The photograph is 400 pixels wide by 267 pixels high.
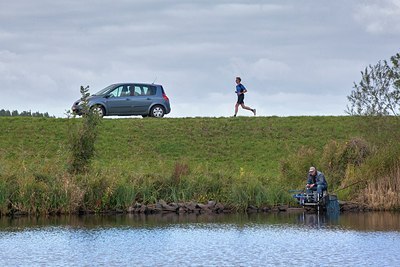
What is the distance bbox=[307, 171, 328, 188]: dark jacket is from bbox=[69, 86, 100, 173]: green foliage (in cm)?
793

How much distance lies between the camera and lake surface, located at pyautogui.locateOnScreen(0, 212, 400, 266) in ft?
78.4

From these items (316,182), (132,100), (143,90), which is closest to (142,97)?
(143,90)

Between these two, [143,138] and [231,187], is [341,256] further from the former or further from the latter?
[143,138]

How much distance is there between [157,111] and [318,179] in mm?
16824

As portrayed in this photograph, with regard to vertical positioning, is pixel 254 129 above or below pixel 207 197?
above

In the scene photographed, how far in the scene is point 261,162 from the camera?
4441cm

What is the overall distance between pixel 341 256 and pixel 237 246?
3.08 meters

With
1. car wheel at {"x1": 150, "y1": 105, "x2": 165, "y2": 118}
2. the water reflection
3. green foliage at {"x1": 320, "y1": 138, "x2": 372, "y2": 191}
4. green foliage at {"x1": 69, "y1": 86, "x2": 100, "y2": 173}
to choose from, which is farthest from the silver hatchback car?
the water reflection

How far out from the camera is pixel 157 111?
168 feet

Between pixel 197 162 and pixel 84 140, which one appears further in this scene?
pixel 197 162

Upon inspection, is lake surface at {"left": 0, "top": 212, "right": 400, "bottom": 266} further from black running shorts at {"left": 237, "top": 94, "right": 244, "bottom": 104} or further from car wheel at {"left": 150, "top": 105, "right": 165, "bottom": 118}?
car wheel at {"left": 150, "top": 105, "right": 165, "bottom": 118}

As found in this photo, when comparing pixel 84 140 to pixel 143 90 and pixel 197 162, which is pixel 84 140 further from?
pixel 143 90

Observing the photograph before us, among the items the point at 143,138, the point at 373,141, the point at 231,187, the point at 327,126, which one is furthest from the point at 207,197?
the point at 327,126

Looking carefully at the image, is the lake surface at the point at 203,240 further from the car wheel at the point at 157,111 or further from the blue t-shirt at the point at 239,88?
the car wheel at the point at 157,111
